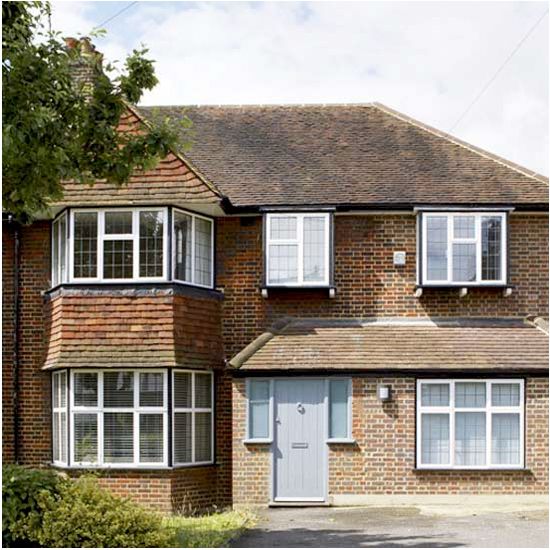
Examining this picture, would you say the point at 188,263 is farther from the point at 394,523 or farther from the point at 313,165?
the point at 394,523

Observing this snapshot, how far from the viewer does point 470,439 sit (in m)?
22.4

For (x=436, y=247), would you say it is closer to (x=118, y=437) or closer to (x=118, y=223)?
(x=118, y=223)

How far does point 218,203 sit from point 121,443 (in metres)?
4.62

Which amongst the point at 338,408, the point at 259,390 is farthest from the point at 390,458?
the point at 259,390

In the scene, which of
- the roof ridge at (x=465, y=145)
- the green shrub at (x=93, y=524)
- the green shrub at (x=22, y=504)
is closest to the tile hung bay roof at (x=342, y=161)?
the roof ridge at (x=465, y=145)

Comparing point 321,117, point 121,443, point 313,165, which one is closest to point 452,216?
point 313,165

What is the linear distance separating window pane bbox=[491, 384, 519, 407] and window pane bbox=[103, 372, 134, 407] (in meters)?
6.46

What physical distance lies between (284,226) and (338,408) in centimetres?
358

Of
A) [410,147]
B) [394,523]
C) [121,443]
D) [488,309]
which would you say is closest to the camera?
[394,523]

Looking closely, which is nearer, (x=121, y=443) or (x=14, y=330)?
(x=121, y=443)

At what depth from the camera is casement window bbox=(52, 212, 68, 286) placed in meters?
23.0

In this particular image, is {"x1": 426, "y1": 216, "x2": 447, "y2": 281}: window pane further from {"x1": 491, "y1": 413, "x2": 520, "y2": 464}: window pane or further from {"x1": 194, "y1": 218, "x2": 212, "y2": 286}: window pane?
{"x1": 194, "y1": 218, "x2": 212, "y2": 286}: window pane

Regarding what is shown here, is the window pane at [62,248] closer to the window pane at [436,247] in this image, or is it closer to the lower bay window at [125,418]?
the lower bay window at [125,418]

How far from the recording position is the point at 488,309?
23.8 meters
